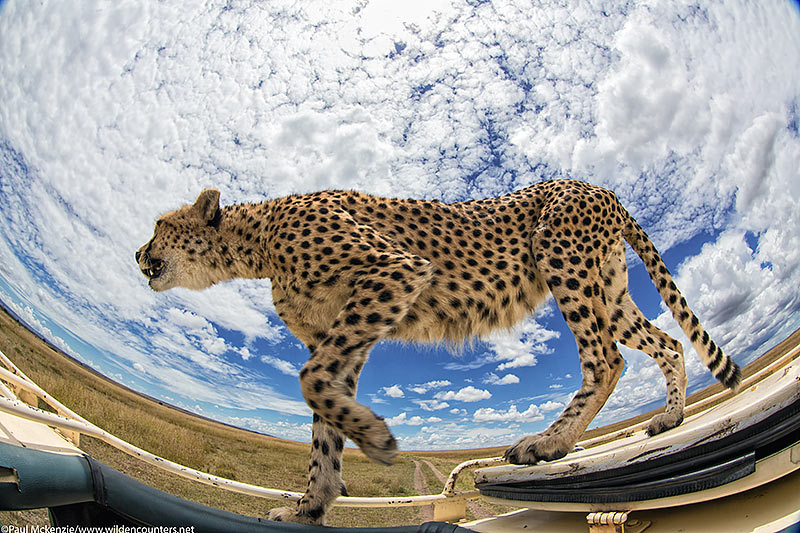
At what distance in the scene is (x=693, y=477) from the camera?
0.79 meters

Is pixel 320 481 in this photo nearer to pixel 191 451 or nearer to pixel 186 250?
pixel 186 250

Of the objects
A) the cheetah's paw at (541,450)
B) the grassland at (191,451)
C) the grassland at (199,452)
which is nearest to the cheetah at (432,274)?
the cheetah's paw at (541,450)

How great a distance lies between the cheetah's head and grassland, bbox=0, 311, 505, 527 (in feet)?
2.41

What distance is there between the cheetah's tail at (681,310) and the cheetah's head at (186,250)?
5.68ft

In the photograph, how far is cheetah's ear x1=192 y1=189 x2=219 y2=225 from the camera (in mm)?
1796

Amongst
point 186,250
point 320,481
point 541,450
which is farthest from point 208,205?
point 541,450

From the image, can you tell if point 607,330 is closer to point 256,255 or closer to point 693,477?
point 693,477

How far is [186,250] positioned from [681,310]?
195cm

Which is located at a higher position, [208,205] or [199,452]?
[208,205]

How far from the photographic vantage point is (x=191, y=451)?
286cm

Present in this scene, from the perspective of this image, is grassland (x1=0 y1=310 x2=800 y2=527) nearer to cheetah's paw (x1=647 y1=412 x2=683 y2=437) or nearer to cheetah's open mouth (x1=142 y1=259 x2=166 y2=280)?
cheetah's paw (x1=647 y1=412 x2=683 y2=437)

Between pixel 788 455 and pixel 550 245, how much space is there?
3.46 ft

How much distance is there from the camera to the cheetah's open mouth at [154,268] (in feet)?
5.95

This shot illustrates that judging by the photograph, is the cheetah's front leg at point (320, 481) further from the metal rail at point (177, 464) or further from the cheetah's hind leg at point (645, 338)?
the cheetah's hind leg at point (645, 338)
